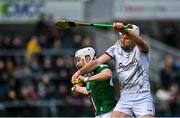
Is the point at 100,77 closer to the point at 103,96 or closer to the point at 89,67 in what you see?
the point at 89,67

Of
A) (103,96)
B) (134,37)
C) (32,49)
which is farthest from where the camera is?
(32,49)

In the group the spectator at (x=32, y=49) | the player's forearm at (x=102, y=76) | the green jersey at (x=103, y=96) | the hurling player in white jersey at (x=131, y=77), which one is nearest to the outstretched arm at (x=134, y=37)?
the hurling player in white jersey at (x=131, y=77)

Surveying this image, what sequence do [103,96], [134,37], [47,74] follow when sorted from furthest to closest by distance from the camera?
[47,74], [103,96], [134,37]

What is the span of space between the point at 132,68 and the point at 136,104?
0.51 meters

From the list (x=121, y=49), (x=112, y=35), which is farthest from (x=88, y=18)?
(x=121, y=49)

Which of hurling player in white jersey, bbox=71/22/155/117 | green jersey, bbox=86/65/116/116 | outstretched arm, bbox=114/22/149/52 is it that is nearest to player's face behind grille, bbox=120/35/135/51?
hurling player in white jersey, bbox=71/22/155/117

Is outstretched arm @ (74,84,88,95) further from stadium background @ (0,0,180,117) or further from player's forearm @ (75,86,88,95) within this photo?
stadium background @ (0,0,180,117)

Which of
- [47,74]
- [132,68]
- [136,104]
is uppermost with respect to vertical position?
[132,68]

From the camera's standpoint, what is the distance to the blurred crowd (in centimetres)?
2023

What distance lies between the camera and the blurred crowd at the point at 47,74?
20.2 metres

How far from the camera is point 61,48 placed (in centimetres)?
2198

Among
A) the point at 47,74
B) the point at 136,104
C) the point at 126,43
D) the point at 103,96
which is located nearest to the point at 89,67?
the point at 126,43

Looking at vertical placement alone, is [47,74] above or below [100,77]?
below

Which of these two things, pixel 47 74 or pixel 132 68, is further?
pixel 47 74
